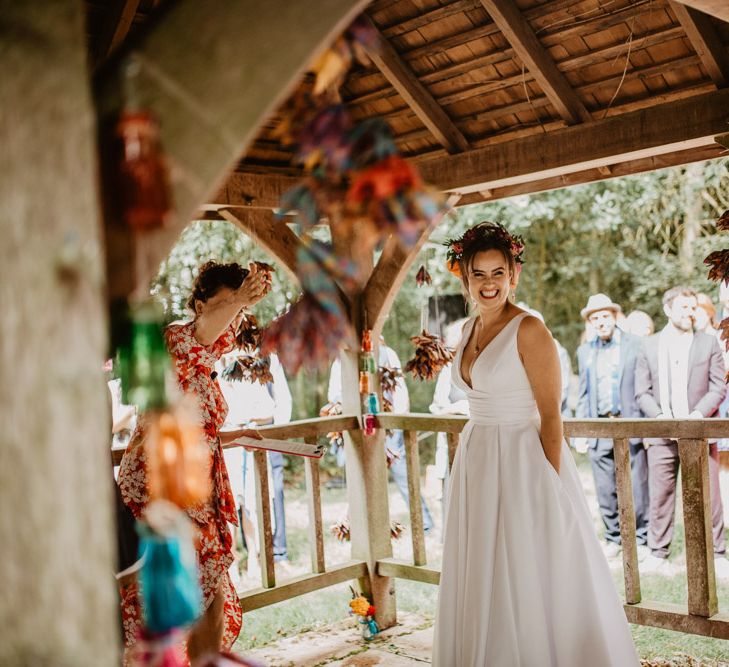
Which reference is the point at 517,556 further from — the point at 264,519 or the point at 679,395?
the point at 679,395

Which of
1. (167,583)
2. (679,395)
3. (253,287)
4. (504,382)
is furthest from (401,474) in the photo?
(167,583)

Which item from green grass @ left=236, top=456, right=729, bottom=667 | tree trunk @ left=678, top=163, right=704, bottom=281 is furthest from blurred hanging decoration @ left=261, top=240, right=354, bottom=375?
tree trunk @ left=678, top=163, right=704, bottom=281

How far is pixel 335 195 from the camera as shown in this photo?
3.90ft

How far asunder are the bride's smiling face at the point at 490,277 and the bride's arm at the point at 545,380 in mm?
196

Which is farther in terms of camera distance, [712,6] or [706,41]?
[706,41]

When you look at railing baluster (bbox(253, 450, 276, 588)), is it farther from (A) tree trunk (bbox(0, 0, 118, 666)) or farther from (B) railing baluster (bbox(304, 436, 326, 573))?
(A) tree trunk (bbox(0, 0, 118, 666))

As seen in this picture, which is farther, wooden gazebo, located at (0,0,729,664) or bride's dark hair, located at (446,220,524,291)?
bride's dark hair, located at (446,220,524,291)

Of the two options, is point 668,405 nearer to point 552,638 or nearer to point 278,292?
point 552,638

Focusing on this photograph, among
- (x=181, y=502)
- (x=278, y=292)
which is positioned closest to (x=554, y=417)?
(x=181, y=502)

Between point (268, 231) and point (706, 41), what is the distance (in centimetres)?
214

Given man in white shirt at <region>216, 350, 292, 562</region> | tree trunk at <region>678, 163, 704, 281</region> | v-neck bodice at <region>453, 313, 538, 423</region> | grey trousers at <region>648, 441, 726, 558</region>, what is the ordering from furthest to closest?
tree trunk at <region>678, 163, 704, 281</region>, man in white shirt at <region>216, 350, 292, 562</region>, grey trousers at <region>648, 441, 726, 558</region>, v-neck bodice at <region>453, 313, 538, 423</region>

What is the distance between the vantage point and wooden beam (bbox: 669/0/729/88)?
2.89 metres

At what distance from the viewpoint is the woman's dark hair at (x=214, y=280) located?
2.78 meters

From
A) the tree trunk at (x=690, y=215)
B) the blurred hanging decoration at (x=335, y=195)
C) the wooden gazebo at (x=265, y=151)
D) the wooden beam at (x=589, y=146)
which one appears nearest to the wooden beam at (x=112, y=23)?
the wooden gazebo at (x=265, y=151)
